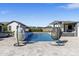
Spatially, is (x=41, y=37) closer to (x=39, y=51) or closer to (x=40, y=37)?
(x=40, y=37)

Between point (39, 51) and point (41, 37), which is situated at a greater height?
point (41, 37)

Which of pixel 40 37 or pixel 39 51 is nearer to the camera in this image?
pixel 39 51

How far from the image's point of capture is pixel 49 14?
13.9 metres

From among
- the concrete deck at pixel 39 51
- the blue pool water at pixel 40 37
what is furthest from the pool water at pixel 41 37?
the concrete deck at pixel 39 51

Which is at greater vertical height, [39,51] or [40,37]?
[40,37]

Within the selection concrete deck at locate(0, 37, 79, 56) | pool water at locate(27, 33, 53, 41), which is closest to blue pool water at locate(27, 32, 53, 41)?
pool water at locate(27, 33, 53, 41)

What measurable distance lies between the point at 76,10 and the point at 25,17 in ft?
13.7

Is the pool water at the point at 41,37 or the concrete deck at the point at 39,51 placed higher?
the pool water at the point at 41,37

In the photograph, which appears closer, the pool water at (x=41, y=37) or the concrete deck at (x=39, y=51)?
the concrete deck at (x=39, y=51)

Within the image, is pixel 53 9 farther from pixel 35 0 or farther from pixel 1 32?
pixel 35 0

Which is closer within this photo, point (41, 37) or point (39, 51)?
point (39, 51)

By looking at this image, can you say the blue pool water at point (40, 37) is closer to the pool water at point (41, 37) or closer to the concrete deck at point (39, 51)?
the pool water at point (41, 37)

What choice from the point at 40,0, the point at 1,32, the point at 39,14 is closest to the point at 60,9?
the point at 39,14

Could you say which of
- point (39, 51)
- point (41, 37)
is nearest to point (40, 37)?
point (41, 37)
